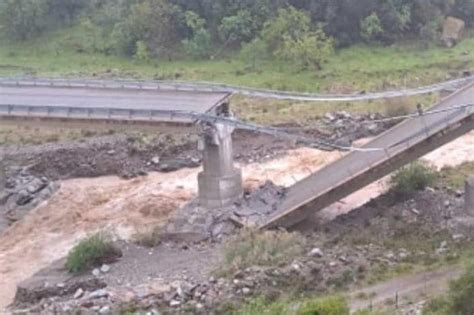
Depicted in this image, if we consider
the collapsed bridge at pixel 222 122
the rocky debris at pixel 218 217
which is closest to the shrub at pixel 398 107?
the collapsed bridge at pixel 222 122

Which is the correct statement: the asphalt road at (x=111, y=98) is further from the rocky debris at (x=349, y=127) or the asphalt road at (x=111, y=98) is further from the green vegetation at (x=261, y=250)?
the rocky debris at (x=349, y=127)

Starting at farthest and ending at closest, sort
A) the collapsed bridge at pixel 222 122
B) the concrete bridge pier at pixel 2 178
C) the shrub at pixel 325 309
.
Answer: the concrete bridge pier at pixel 2 178, the collapsed bridge at pixel 222 122, the shrub at pixel 325 309

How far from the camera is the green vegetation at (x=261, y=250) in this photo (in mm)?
41312

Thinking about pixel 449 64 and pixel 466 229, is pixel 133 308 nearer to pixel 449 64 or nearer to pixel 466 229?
pixel 466 229

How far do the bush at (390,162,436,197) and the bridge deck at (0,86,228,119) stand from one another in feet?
32.2

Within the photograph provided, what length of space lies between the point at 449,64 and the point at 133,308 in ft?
144

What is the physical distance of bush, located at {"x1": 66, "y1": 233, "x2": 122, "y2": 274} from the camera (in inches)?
1758

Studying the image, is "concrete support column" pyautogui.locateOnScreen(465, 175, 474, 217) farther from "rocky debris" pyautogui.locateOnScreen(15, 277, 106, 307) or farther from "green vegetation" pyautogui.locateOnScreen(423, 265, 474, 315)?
"rocky debris" pyautogui.locateOnScreen(15, 277, 106, 307)

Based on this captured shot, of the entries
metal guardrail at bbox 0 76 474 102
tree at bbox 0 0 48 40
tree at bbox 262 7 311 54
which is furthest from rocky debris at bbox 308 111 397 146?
tree at bbox 0 0 48 40

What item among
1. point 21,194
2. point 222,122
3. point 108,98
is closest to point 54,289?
point 222,122

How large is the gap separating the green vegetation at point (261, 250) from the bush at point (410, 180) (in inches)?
254

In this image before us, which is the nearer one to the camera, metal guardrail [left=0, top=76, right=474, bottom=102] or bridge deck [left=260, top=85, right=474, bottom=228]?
bridge deck [left=260, top=85, right=474, bottom=228]

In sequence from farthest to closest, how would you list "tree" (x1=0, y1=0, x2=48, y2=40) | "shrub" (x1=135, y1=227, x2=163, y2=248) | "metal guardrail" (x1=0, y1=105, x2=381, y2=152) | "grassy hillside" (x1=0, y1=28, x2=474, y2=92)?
"tree" (x1=0, y1=0, x2=48, y2=40), "grassy hillside" (x1=0, y1=28, x2=474, y2=92), "metal guardrail" (x1=0, y1=105, x2=381, y2=152), "shrub" (x1=135, y1=227, x2=163, y2=248)

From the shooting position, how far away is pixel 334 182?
47281 millimetres
